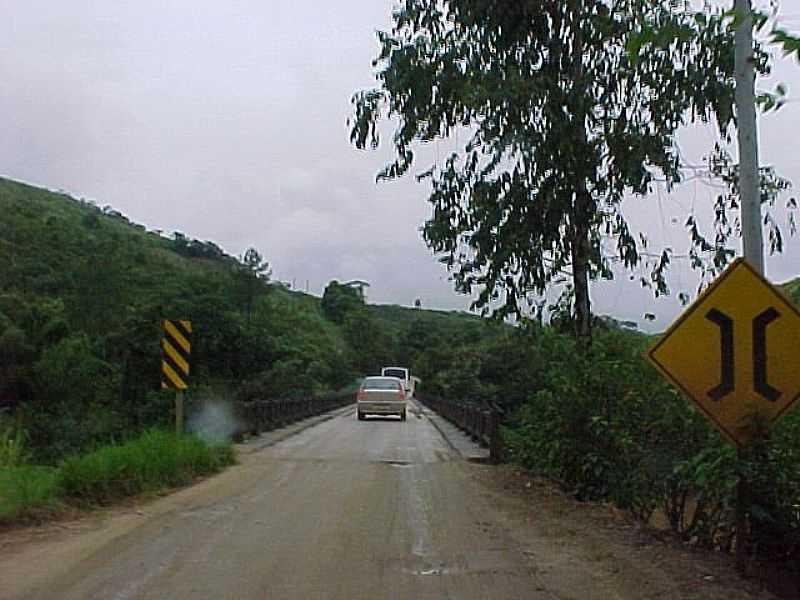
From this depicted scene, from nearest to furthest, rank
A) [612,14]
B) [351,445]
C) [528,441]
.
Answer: [612,14], [528,441], [351,445]

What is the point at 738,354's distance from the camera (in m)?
8.55

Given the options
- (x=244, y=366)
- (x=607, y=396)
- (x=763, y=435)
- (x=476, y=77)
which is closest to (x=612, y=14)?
(x=476, y=77)

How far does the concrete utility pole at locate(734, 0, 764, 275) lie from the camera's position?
9539 mm

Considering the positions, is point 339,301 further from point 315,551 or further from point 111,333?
point 315,551

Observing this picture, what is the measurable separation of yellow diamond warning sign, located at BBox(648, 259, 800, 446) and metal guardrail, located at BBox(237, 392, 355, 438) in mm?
18084

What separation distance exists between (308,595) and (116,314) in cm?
4722

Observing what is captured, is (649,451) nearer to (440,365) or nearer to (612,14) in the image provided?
(612,14)

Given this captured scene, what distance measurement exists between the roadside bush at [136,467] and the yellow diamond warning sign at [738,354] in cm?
770

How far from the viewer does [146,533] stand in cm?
1100

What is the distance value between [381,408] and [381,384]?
1322 millimetres

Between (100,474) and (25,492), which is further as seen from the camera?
(100,474)

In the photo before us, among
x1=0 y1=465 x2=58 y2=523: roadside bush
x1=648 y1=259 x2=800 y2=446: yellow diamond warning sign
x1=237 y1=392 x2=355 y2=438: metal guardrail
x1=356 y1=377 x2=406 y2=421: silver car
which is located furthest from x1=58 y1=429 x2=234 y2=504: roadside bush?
x1=356 y1=377 x2=406 y2=421: silver car

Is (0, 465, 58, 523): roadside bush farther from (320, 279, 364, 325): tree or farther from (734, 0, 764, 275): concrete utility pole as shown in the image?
(320, 279, 364, 325): tree

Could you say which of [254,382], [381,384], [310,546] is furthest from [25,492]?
[381,384]
